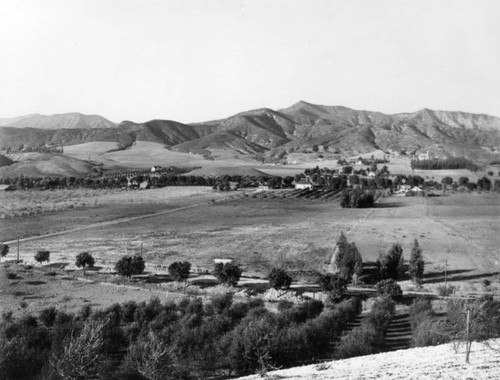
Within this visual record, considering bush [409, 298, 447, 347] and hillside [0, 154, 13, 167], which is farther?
hillside [0, 154, 13, 167]

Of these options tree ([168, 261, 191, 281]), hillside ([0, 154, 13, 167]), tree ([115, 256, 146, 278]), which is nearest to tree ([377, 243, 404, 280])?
tree ([168, 261, 191, 281])

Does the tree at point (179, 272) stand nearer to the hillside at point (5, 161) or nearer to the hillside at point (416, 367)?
the hillside at point (416, 367)

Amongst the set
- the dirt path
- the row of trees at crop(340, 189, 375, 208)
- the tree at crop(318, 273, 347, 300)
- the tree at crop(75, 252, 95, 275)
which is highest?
the row of trees at crop(340, 189, 375, 208)

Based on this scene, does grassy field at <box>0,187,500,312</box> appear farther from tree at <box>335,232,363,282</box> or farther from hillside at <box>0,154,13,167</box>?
hillside at <box>0,154,13,167</box>

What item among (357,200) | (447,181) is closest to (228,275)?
(357,200)

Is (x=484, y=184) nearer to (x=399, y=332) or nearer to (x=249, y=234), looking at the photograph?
(x=249, y=234)

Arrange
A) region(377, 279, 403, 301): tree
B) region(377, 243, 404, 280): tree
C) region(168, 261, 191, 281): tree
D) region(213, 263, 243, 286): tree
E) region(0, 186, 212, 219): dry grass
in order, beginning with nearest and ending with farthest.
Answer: region(377, 279, 403, 301): tree → region(213, 263, 243, 286): tree → region(168, 261, 191, 281): tree → region(377, 243, 404, 280): tree → region(0, 186, 212, 219): dry grass

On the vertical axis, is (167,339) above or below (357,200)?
below
